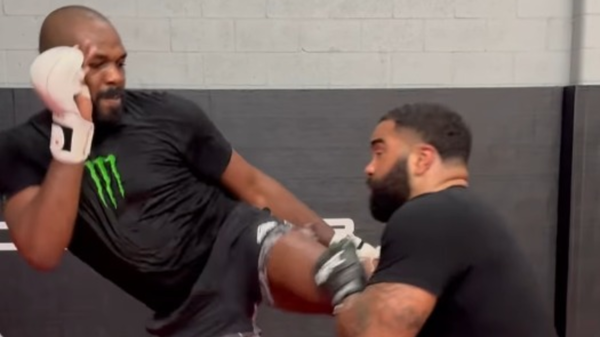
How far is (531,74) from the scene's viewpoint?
10.0 feet

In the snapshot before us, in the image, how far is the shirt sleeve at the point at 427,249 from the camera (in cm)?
130

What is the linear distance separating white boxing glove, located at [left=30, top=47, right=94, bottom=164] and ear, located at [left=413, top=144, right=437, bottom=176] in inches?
28.8

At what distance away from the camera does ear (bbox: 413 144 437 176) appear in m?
1.43

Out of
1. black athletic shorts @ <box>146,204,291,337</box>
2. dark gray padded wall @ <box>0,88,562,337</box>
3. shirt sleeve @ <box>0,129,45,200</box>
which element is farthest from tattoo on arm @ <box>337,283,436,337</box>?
dark gray padded wall @ <box>0,88,562,337</box>

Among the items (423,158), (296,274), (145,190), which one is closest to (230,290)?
(296,274)

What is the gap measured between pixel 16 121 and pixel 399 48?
1.53 metres

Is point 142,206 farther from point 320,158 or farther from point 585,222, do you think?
point 585,222

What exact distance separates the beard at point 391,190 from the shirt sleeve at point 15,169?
81 cm

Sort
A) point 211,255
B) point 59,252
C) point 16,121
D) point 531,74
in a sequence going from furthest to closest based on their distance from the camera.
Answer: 1. point 531,74
2. point 16,121
3. point 211,255
4. point 59,252

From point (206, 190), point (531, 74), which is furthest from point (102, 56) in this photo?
point (531, 74)

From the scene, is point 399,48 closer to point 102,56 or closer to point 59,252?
point 102,56

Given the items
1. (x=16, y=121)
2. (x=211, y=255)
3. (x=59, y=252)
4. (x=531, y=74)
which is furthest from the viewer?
(x=531, y=74)

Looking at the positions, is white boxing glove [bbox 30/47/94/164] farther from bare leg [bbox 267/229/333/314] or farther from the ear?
the ear

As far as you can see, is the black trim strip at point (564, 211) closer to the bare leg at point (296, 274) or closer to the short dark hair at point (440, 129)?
the bare leg at point (296, 274)
